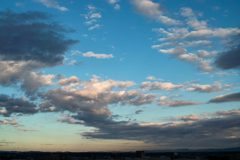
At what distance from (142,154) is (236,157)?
2192 inches

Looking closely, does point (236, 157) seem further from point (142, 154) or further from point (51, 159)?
point (51, 159)

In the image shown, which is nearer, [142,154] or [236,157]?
[142,154]

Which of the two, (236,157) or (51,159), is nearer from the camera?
(51,159)

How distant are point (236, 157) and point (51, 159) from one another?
99.0 m

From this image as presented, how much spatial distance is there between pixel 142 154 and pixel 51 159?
146ft

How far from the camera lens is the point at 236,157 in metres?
119

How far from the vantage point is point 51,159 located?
104 metres

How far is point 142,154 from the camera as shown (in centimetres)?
10469

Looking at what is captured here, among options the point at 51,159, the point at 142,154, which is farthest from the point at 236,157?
the point at 51,159
